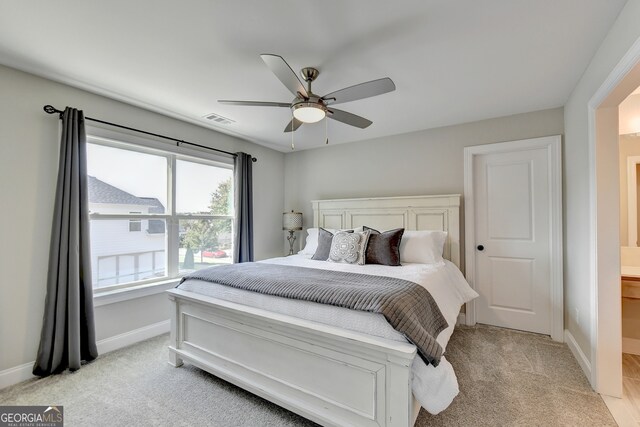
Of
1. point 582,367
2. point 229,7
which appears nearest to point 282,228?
point 229,7

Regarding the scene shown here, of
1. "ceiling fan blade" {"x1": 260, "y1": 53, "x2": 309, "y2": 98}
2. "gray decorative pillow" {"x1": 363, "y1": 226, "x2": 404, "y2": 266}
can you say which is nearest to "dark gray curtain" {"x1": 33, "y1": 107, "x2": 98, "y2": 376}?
"ceiling fan blade" {"x1": 260, "y1": 53, "x2": 309, "y2": 98}

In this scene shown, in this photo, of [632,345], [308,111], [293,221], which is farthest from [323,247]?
[632,345]

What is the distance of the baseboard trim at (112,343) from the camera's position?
2.13 m

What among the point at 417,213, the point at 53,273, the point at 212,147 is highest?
the point at 212,147

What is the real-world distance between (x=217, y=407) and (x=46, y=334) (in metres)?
1.56

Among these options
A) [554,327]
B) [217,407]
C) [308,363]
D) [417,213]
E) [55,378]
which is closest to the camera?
[308,363]

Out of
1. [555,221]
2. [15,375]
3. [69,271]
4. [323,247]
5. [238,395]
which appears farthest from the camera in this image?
[323,247]

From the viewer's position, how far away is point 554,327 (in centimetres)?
294

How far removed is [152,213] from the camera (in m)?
3.13

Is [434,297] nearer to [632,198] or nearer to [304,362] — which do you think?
[304,362]

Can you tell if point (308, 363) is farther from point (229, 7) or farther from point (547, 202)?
point (547, 202)

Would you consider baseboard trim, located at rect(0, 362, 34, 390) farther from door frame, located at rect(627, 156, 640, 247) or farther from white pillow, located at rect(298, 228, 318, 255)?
door frame, located at rect(627, 156, 640, 247)

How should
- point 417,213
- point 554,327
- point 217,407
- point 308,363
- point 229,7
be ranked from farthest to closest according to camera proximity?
point 417,213, point 554,327, point 217,407, point 308,363, point 229,7

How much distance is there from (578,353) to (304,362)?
8.07 feet
